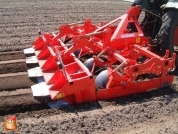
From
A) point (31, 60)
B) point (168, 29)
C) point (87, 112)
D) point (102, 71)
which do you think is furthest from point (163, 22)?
point (31, 60)

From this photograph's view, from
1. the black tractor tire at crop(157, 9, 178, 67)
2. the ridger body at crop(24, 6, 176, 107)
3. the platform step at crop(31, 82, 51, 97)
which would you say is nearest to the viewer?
the ridger body at crop(24, 6, 176, 107)

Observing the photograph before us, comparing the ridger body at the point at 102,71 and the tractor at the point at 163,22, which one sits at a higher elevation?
the tractor at the point at 163,22

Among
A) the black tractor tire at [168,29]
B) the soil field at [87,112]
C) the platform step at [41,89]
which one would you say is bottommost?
the soil field at [87,112]

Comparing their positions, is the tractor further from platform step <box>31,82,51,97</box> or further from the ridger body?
platform step <box>31,82,51,97</box>

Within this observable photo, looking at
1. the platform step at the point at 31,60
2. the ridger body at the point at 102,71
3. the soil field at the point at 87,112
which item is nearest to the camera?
the soil field at the point at 87,112

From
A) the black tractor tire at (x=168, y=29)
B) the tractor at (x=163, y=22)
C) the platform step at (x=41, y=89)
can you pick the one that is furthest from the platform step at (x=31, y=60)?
the black tractor tire at (x=168, y=29)

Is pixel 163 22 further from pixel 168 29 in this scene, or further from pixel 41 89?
pixel 41 89

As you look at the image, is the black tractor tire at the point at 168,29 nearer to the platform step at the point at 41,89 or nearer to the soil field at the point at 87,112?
the soil field at the point at 87,112

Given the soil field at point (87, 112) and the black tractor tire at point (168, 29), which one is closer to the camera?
the soil field at point (87, 112)

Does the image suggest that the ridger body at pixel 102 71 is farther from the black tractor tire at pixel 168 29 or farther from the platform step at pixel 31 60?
the black tractor tire at pixel 168 29

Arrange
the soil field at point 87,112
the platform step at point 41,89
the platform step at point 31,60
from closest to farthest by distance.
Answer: the soil field at point 87,112 < the platform step at point 41,89 < the platform step at point 31,60

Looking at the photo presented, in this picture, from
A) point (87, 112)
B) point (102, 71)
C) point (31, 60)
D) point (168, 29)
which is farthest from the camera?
point (31, 60)

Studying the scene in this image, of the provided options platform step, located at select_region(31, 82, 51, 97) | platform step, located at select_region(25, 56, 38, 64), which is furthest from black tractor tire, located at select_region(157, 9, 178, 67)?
platform step, located at select_region(25, 56, 38, 64)

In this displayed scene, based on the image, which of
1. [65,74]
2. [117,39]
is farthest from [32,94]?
[117,39]
